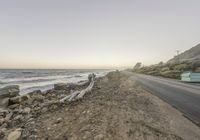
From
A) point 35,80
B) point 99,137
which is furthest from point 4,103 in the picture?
point 35,80

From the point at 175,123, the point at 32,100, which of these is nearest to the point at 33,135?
the point at 175,123

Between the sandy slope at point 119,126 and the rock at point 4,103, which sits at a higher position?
the sandy slope at point 119,126

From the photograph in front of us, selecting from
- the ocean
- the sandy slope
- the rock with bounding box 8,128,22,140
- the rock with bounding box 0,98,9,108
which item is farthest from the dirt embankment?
the ocean

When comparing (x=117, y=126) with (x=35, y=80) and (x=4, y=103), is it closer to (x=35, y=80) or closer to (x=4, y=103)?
(x=4, y=103)

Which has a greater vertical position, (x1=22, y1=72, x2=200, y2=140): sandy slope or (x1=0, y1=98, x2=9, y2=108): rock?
(x1=22, y1=72, x2=200, y2=140): sandy slope

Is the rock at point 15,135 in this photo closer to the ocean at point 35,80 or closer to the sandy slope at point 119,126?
the sandy slope at point 119,126

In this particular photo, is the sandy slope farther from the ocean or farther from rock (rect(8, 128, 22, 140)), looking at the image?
the ocean

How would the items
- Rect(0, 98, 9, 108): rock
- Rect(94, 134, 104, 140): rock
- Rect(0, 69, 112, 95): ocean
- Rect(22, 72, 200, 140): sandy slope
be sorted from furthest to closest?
1. Rect(0, 69, 112, 95): ocean
2. Rect(0, 98, 9, 108): rock
3. Rect(22, 72, 200, 140): sandy slope
4. Rect(94, 134, 104, 140): rock

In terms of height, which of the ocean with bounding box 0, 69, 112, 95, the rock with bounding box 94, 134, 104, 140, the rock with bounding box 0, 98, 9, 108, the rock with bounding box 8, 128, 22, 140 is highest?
the rock with bounding box 94, 134, 104, 140

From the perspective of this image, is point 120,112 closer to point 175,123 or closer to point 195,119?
point 175,123

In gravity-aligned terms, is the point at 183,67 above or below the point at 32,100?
above

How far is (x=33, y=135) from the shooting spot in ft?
20.1

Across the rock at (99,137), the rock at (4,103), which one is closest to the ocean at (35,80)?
the rock at (4,103)

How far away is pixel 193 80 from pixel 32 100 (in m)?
18.9
